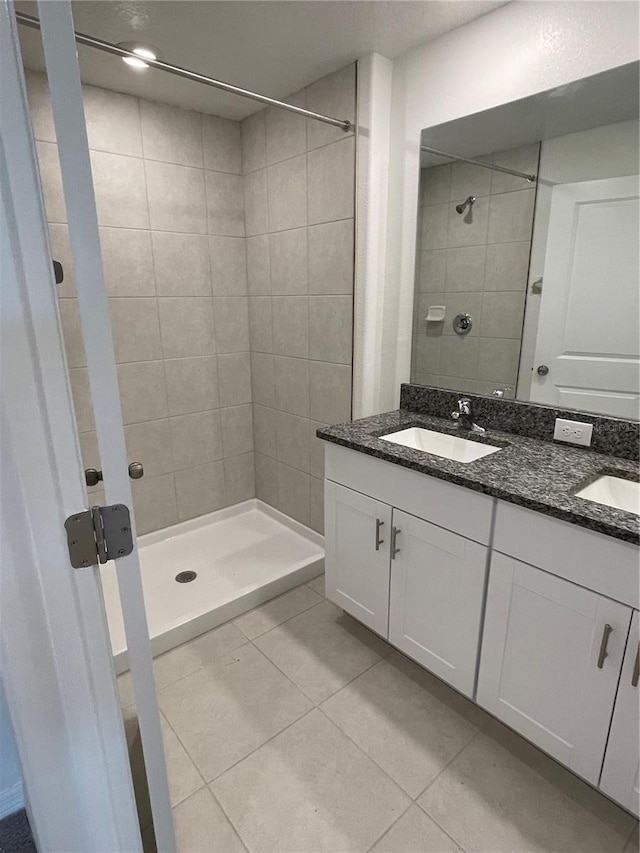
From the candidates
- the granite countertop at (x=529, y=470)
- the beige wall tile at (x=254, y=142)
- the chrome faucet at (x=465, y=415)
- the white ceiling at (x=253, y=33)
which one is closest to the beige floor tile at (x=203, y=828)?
the granite countertop at (x=529, y=470)

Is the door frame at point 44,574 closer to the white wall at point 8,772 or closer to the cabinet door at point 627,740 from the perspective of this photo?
the white wall at point 8,772

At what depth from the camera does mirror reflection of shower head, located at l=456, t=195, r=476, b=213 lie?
183 cm

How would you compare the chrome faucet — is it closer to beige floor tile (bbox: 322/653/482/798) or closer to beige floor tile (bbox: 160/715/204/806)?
beige floor tile (bbox: 322/653/482/798)

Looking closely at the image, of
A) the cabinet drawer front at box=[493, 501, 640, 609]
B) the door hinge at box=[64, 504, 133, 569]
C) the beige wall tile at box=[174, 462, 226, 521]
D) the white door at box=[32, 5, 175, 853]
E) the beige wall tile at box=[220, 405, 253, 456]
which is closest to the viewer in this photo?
the white door at box=[32, 5, 175, 853]

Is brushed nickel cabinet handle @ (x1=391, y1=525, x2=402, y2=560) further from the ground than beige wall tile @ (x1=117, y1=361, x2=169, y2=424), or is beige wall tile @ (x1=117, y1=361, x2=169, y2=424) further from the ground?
beige wall tile @ (x1=117, y1=361, x2=169, y2=424)

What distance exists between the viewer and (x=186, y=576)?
92.9 inches

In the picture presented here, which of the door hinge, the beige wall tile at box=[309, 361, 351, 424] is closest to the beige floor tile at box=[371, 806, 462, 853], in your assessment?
the door hinge

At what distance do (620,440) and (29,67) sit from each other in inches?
101

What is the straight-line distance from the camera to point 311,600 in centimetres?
221

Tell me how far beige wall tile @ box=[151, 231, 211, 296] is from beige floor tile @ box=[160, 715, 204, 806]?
1.95 meters

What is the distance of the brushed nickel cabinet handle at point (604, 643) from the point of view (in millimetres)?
1113

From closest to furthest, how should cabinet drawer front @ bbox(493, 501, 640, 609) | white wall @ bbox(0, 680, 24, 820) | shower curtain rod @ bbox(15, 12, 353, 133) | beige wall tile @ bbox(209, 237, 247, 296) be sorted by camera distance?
cabinet drawer front @ bbox(493, 501, 640, 609) → white wall @ bbox(0, 680, 24, 820) → shower curtain rod @ bbox(15, 12, 353, 133) → beige wall tile @ bbox(209, 237, 247, 296)

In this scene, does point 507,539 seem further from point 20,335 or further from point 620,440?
point 20,335

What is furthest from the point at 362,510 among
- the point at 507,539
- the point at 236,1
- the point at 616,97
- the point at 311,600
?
the point at 236,1
